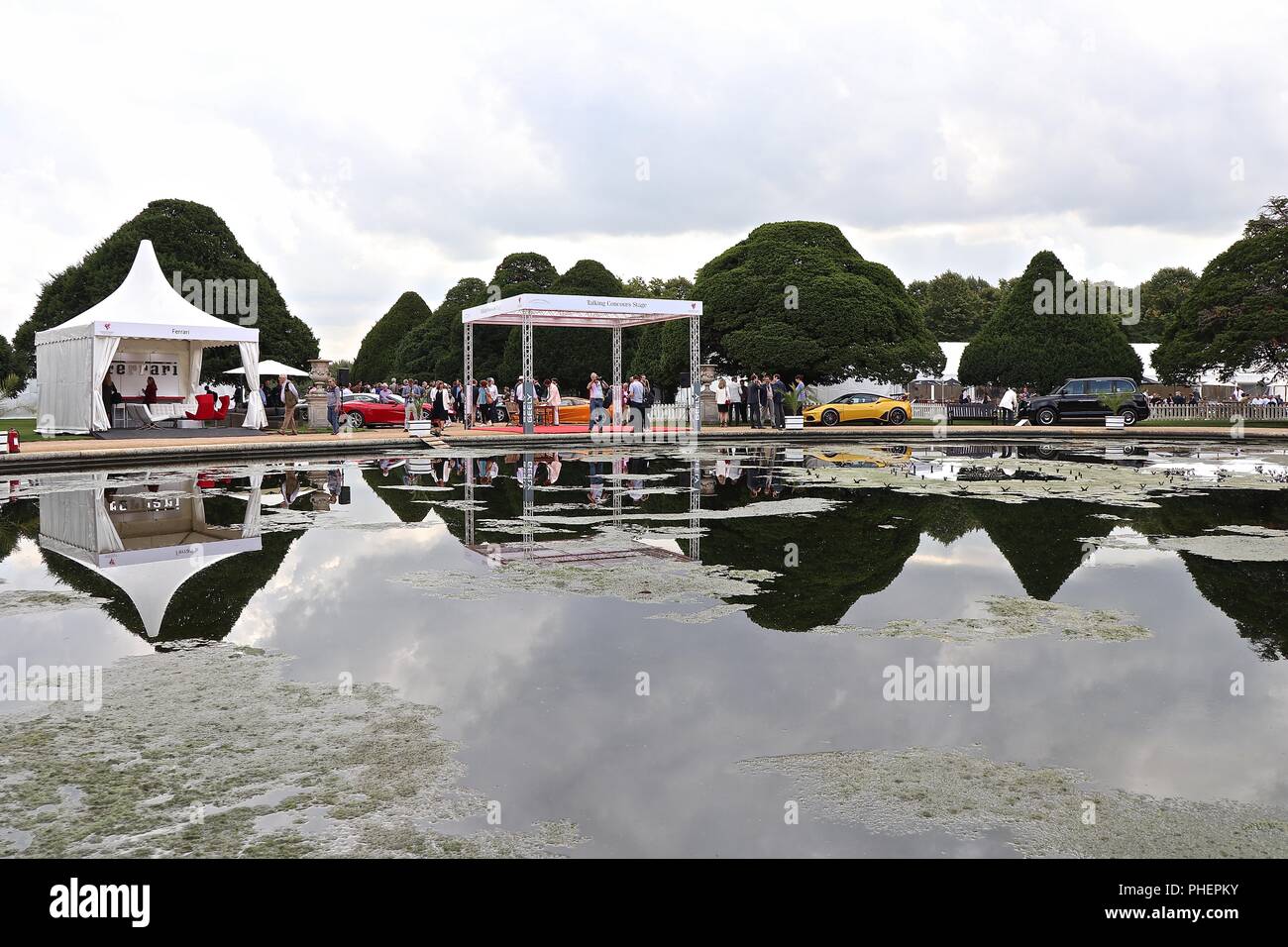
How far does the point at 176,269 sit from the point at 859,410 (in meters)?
29.4

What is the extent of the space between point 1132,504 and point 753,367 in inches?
988

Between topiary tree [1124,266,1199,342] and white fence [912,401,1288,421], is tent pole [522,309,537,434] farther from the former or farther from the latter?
topiary tree [1124,266,1199,342]

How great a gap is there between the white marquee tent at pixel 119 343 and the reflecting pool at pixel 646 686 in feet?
47.5

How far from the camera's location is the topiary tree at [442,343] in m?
59.3

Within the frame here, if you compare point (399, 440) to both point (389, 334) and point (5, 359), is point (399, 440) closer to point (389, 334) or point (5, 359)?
point (5, 359)

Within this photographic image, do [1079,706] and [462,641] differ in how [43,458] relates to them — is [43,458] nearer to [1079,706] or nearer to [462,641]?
[462,641]

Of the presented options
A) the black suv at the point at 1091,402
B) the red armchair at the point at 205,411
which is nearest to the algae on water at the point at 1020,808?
the red armchair at the point at 205,411

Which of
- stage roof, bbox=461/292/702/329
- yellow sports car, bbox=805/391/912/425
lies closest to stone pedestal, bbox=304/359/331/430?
stage roof, bbox=461/292/702/329

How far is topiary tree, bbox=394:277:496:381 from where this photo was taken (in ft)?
194

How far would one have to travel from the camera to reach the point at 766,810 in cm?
380

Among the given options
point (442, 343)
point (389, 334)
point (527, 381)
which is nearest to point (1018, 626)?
point (527, 381)

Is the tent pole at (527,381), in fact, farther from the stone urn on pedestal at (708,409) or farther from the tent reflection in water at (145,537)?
the tent reflection in water at (145,537)

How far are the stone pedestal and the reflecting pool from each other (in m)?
18.2
